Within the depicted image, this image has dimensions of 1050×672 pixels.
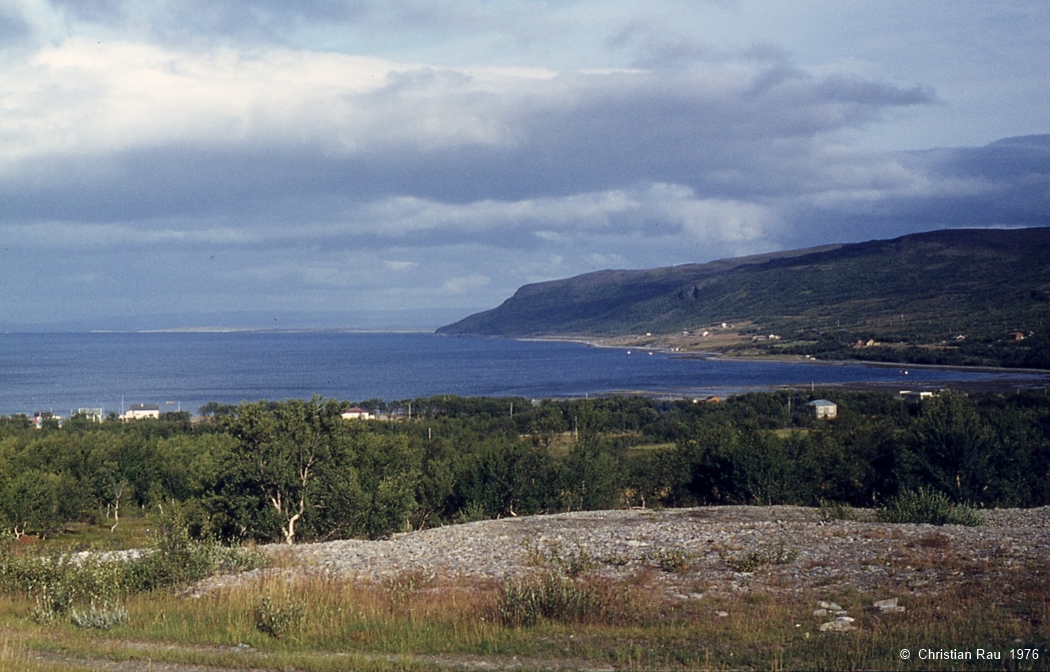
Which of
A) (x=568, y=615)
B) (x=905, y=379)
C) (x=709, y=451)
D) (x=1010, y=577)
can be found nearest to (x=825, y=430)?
(x=709, y=451)

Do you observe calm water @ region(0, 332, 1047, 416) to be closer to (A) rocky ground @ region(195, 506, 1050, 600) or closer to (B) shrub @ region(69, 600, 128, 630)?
(A) rocky ground @ region(195, 506, 1050, 600)

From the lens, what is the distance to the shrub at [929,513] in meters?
17.8

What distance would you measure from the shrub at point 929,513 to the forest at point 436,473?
3.88 m

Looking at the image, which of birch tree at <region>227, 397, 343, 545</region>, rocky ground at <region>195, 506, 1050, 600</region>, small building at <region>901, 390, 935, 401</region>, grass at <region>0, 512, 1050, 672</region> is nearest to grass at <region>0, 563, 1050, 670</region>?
grass at <region>0, 512, 1050, 672</region>

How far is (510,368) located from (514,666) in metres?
171

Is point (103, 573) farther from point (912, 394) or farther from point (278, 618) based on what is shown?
point (912, 394)

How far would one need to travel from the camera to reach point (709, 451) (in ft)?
123

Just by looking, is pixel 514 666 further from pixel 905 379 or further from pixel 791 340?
pixel 791 340

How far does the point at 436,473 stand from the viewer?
34.7 meters

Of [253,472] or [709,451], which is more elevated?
[253,472]

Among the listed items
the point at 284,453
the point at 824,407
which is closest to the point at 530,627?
the point at 284,453

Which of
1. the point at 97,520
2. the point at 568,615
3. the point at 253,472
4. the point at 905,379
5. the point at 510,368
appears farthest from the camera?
the point at 510,368

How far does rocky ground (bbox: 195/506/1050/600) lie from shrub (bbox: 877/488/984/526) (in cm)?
57

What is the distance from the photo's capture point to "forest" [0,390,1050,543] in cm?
2284
